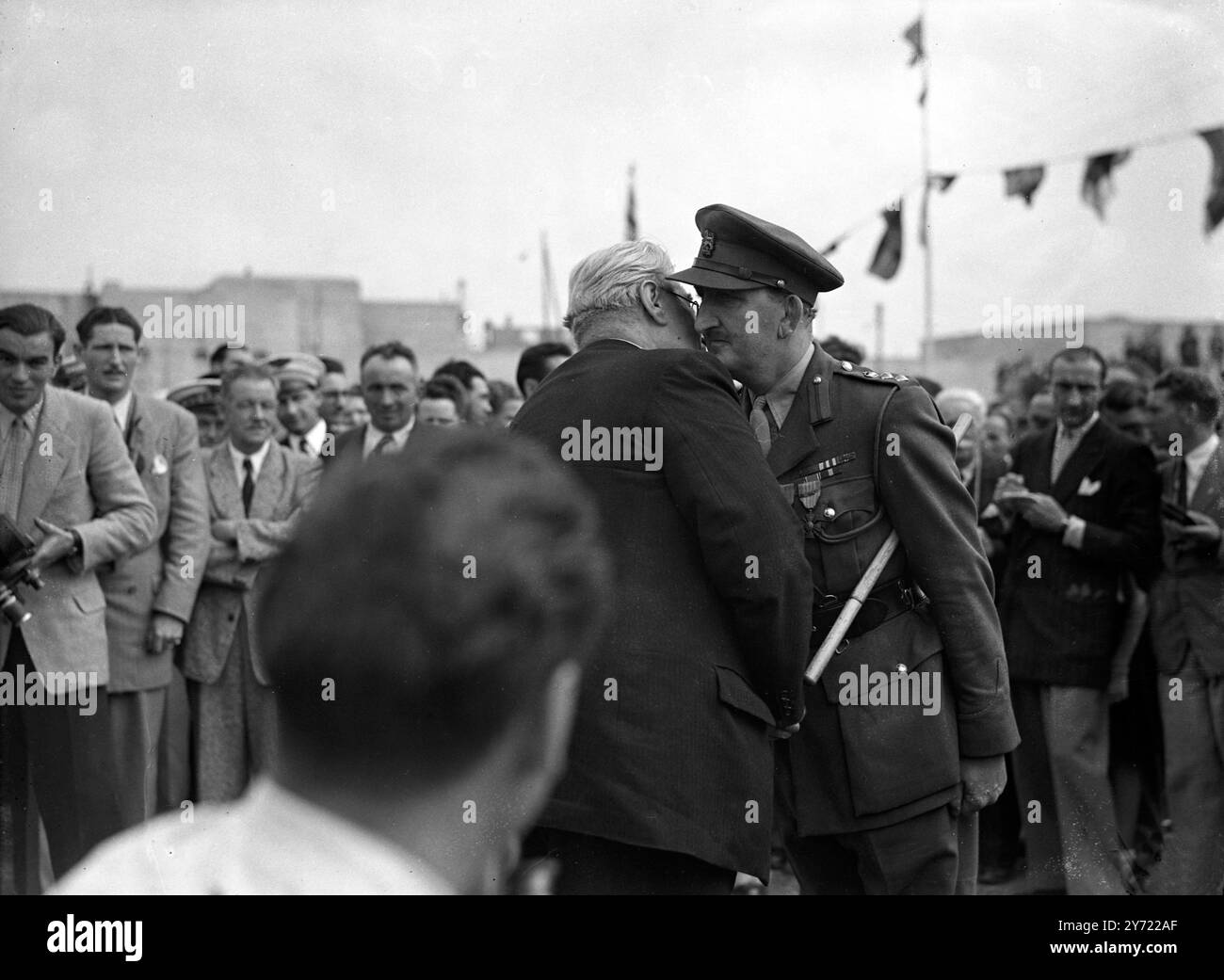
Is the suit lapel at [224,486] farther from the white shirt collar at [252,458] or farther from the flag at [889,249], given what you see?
the flag at [889,249]

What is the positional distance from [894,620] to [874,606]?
0.19 feet

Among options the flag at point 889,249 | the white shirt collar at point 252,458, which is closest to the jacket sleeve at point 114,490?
the white shirt collar at point 252,458

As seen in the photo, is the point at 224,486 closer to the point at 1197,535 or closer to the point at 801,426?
the point at 801,426

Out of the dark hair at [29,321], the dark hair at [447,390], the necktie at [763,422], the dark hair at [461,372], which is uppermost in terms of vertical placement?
the dark hair at [461,372]

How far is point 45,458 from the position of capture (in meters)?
4.75

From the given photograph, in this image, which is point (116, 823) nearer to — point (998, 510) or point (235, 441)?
point (235, 441)

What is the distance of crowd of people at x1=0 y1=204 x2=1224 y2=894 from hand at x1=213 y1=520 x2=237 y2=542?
0.8 inches

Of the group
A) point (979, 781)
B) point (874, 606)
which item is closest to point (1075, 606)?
point (979, 781)

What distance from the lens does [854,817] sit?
3326mm

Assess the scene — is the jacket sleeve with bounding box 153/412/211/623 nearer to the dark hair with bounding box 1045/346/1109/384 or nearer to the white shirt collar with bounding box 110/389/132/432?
the white shirt collar with bounding box 110/389/132/432

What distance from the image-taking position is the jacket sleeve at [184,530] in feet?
17.5

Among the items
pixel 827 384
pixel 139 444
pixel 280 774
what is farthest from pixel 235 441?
pixel 280 774

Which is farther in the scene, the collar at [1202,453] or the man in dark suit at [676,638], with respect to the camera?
the collar at [1202,453]

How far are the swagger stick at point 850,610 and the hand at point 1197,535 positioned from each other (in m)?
2.38
